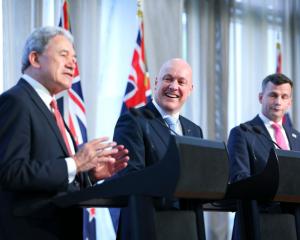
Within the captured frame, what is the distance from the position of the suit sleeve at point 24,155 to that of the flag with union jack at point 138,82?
10.5 feet

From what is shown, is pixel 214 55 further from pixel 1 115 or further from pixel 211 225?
pixel 1 115

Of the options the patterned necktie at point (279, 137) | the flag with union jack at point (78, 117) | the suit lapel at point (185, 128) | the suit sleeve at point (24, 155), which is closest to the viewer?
the suit sleeve at point (24, 155)

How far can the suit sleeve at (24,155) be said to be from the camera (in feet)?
8.75

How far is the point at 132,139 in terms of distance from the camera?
384 cm

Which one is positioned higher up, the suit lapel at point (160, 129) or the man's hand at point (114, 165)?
the suit lapel at point (160, 129)

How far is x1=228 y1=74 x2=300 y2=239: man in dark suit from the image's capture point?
434 centimetres

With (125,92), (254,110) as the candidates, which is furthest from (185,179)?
(254,110)

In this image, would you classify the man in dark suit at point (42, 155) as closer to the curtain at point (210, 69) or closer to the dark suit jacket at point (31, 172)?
the dark suit jacket at point (31, 172)

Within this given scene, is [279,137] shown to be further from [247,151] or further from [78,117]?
[78,117]

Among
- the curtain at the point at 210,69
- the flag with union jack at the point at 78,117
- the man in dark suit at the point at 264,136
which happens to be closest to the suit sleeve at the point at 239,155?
the man in dark suit at the point at 264,136

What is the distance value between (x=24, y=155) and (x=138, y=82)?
3.48 meters

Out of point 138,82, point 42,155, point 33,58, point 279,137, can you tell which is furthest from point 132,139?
point 138,82

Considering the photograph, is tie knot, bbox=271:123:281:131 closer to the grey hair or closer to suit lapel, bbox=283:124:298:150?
suit lapel, bbox=283:124:298:150

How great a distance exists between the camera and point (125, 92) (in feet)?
20.3
